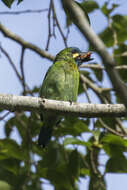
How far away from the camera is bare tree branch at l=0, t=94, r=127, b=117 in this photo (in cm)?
221

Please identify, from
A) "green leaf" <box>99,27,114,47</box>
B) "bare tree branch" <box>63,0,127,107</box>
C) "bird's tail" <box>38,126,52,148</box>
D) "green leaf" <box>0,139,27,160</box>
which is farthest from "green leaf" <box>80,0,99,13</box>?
"bare tree branch" <box>63,0,127,107</box>

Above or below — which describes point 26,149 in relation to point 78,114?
below

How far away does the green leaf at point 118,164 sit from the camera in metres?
2.87

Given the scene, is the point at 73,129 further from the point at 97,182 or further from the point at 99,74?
the point at 99,74

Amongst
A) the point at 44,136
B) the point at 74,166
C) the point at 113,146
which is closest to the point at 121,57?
the point at 44,136

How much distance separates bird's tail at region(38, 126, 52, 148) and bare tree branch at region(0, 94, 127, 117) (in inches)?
49.6

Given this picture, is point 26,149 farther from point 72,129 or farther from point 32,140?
point 72,129

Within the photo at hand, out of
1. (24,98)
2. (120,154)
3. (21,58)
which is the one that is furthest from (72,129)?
(21,58)

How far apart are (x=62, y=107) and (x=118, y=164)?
3.00ft

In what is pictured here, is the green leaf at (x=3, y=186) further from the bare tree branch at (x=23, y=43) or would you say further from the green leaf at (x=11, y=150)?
the bare tree branch at (x=23, y=43)

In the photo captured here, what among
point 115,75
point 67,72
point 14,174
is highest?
point 115,75

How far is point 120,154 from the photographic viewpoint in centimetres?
286

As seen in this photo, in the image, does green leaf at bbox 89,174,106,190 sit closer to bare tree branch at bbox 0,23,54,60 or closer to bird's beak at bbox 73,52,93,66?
bird's beak at bbox 73,52,93,66

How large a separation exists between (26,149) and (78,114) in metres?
1.31
